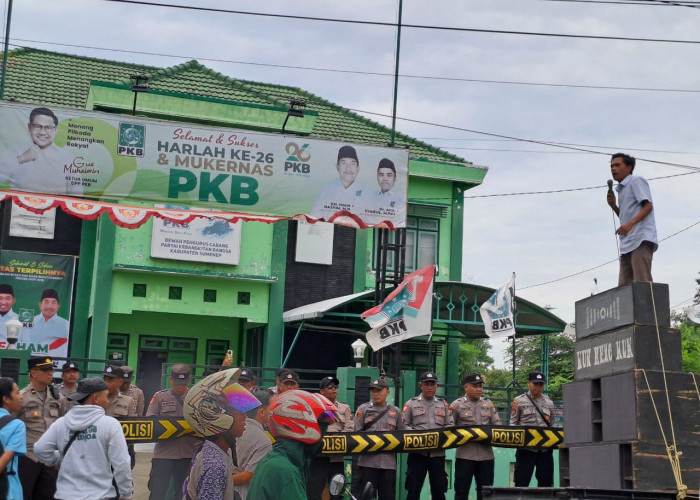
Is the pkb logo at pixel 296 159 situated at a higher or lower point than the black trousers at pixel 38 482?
higher

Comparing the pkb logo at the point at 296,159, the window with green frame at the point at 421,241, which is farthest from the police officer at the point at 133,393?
the window with green frame at the point at 421,241

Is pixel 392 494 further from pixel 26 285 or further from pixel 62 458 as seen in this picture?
pixel 26 285

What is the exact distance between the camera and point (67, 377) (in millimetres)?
13164

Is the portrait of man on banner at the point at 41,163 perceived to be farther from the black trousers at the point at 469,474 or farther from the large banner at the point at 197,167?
the black trousers at the point at 469,474

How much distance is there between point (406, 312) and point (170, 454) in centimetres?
695

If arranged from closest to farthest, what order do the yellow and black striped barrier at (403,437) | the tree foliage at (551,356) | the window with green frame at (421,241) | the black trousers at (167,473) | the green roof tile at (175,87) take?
the yellow and black striped barrier at (403,437), the black trousers at (167,473), the green roof tile at (175,87), the window with green frame at (421,241), the tree foliage at (551,356)

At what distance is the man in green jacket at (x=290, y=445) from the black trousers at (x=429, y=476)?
28.0 feet

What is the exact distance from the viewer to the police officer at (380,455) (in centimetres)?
1452

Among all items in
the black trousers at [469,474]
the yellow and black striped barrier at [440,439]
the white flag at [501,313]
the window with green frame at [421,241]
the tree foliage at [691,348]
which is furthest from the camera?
the tree foliage at [691,348]

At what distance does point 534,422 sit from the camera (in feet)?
49.9

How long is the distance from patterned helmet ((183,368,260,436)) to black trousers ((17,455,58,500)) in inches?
177

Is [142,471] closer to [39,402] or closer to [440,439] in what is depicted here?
[440,439]

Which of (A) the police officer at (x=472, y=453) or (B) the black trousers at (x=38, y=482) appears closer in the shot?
(B) the black trousers at (x=38, y=482)

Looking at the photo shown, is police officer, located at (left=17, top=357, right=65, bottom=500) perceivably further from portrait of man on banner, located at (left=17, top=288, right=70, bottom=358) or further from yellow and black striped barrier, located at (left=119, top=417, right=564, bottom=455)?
portrait of man on banner, located at (left=17, top=288, right=70, bottom=358)
